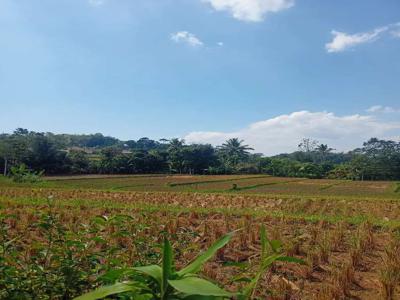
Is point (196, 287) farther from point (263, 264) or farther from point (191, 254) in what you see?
point (191, 254)

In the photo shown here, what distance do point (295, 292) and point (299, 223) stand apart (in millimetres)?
5137

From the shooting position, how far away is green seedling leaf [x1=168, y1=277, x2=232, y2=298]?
0.67 metres

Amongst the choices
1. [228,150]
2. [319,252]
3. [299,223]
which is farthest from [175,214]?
[228,150]

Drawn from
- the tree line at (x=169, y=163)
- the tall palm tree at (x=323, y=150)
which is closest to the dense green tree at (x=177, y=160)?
the tree line at (x=169, y=163)

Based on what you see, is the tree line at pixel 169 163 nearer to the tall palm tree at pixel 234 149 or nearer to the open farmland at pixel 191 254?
the tall palm tree at pixel 234 149

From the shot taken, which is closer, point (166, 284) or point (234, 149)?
point (166, 284)

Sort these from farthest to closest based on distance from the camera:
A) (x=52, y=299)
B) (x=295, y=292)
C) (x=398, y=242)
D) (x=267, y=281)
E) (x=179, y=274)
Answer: (x=398, y=242) → (x=267, y=281) → (x=295, y=292) → (x=52, y=299) → (x=179, y=274)

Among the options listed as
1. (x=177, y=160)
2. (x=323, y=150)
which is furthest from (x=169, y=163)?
(x=323, y=150)

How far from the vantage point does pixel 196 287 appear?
69 cm

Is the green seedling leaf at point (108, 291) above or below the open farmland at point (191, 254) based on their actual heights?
above

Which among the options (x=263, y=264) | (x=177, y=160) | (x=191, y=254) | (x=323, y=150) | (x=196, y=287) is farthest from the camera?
(x=323, y=150)

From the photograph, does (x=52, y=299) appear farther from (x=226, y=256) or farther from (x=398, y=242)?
(x=398, y=242)

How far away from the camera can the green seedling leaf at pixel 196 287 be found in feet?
2.20

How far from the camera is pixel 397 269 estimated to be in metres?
4.40
